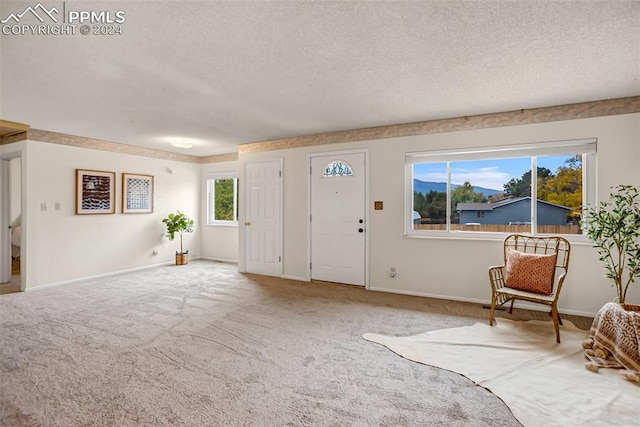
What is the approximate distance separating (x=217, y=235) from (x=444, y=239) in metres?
4.89

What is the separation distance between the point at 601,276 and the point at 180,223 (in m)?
6.72

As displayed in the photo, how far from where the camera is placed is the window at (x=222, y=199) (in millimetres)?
7023

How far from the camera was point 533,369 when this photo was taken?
7.97 feet

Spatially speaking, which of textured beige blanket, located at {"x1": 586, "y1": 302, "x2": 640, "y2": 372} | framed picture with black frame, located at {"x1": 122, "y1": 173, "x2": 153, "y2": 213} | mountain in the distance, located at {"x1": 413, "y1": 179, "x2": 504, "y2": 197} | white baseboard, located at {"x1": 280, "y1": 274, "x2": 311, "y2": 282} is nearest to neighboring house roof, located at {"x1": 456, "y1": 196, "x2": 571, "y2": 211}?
mountain in the distance, located at {"x1": 413, "y1": 179, "x2": 504, "y2": 197}

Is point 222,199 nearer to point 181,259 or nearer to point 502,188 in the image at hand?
point 181,259

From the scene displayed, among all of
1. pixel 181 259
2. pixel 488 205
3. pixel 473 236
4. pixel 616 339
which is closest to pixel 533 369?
pixel 616 339

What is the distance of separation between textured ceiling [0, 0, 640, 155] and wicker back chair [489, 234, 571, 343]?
156cm

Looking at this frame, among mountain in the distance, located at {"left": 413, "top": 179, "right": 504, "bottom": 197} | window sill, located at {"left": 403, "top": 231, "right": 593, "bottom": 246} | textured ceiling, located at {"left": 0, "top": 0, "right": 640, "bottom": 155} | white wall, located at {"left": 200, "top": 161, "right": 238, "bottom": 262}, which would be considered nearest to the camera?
textured ceiling, located at {"left": 0, "top": 0, "right": 640, "bottom": 155}

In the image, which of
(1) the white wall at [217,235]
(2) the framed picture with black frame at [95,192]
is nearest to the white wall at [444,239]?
(1) the white wall at [217,235]

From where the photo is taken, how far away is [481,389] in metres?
2.19

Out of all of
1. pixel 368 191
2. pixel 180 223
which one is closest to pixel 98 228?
pixel 180 223

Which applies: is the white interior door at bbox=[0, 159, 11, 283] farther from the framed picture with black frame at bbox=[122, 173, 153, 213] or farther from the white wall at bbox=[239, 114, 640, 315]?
the white wall at bbox=[239, 114, 640, 315]

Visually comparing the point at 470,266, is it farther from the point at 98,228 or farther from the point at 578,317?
the point at 98,228

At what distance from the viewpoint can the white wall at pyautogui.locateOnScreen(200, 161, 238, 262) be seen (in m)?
6.92
